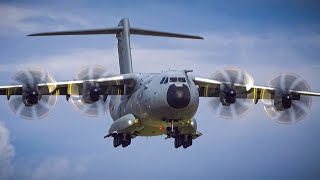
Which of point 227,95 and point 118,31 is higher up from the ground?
point 118,31

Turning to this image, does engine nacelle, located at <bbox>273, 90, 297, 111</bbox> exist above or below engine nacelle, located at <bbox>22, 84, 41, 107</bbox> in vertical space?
below

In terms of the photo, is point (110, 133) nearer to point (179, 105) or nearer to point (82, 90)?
point (82, 90)

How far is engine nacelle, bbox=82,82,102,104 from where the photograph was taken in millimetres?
32031

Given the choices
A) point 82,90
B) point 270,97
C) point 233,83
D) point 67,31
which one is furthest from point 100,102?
point 270,97

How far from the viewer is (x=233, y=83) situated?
3334cm

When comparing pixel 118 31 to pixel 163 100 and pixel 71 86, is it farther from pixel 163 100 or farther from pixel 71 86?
pixel 163 100

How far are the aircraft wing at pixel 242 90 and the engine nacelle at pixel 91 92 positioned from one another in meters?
4.24

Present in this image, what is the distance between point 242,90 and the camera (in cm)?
3484

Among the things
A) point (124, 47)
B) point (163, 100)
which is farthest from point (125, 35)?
point (163, 100)

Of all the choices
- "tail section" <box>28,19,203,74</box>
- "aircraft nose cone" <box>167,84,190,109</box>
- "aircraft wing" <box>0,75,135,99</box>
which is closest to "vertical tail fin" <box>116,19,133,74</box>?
"tail section" <box>28,19,203,74</box>

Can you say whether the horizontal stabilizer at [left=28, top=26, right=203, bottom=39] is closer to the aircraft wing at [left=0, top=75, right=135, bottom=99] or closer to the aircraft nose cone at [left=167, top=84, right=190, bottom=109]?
the aircraft wing at [left=0, top=75, right=135, bottom=99]

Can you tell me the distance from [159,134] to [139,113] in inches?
82.9

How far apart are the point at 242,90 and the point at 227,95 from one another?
76.7 inches

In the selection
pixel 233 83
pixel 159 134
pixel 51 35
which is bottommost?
pixel 159 134
